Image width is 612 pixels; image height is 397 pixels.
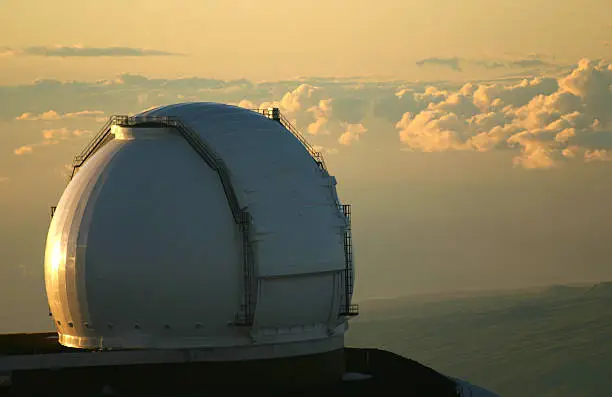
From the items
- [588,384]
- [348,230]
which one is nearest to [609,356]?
[588,384]

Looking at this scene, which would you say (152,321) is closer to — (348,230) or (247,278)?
(247,278)

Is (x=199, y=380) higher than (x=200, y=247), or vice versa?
(x=200, y=247)

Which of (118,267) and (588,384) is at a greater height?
(118,267)

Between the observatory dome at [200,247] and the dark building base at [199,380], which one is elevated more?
the observatory dome at [200,247]

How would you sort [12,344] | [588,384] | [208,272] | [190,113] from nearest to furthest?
[208,272] → [190,113] → [12,344] → [588,384]

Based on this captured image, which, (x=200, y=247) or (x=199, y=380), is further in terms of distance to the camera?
(x=199, y=380)

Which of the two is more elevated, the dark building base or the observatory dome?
the observatory dome

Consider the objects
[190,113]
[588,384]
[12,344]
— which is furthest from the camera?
[588,384]

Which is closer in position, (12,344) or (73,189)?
(73,189)
